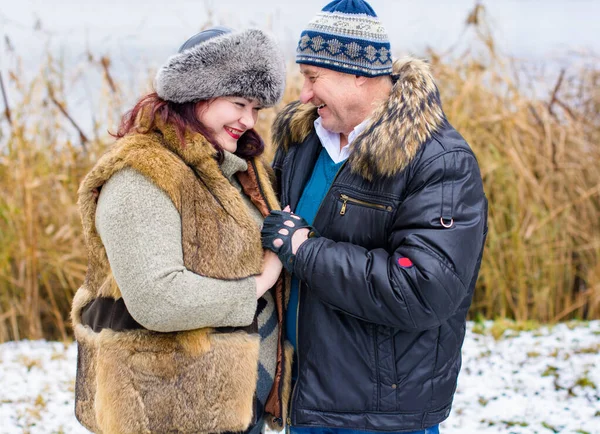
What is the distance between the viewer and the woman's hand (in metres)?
1.97

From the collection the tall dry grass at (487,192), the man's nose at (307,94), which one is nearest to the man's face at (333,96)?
the man's nose at (307,94)

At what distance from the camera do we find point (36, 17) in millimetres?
4543

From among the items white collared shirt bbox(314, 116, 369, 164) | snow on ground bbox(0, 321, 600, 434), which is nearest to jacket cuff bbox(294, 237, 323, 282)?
white collared shirt bbox(314, 116, 369, 164)

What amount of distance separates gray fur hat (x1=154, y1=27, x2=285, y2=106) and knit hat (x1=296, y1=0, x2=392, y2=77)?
6.7 inches

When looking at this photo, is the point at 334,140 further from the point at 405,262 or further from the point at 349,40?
the point at 405,262

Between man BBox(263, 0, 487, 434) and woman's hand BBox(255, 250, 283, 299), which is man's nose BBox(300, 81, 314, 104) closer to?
man BBox(263, 0, 487, 434)

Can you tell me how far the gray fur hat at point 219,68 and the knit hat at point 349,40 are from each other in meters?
0.17

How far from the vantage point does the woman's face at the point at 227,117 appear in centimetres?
201

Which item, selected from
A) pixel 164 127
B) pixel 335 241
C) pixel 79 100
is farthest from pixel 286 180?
pixel 79 100

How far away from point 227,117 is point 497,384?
8.62ft

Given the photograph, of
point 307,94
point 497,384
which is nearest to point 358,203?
point 307,94

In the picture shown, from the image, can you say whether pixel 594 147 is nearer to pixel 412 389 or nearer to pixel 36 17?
pixel 412 389

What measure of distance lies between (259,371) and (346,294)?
40 centimetres

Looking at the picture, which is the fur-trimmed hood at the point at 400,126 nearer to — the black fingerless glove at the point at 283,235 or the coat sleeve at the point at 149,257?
the black fingerless glove at the point at 283,235
